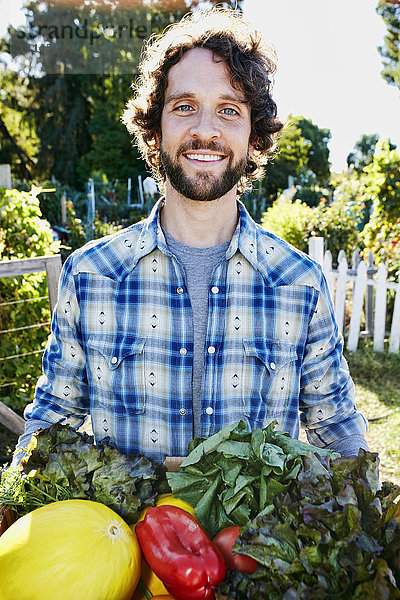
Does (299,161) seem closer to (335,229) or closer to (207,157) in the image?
(335,229)

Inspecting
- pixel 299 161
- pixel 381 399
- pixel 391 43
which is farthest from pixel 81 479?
pixel 299 161

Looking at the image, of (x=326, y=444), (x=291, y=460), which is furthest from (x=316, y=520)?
(x=326, y=444)

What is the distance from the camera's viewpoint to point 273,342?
6.37 feet

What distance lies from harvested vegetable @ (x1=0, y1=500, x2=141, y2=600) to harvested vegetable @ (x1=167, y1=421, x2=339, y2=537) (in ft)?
0.61

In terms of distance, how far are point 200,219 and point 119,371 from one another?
0.61 meters

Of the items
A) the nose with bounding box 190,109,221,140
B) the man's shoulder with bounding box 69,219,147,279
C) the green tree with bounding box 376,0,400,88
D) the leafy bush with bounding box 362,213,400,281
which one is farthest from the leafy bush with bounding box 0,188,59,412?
the green tree with bounding box 376,0,400,88

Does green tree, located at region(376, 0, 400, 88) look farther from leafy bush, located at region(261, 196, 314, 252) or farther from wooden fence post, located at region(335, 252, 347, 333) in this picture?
wooden fence post, located at region(335, 252, 347, 333)

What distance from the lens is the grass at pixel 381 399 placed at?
509 cm

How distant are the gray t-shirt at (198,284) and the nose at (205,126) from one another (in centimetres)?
41

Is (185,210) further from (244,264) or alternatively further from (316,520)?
(316,520)

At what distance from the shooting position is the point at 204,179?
75.1 inches

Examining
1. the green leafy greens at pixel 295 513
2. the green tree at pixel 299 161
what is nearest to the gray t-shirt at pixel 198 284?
the green leafy greens at pixel 295 513

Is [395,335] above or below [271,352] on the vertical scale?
below

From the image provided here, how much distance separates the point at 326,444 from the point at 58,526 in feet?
3.57
